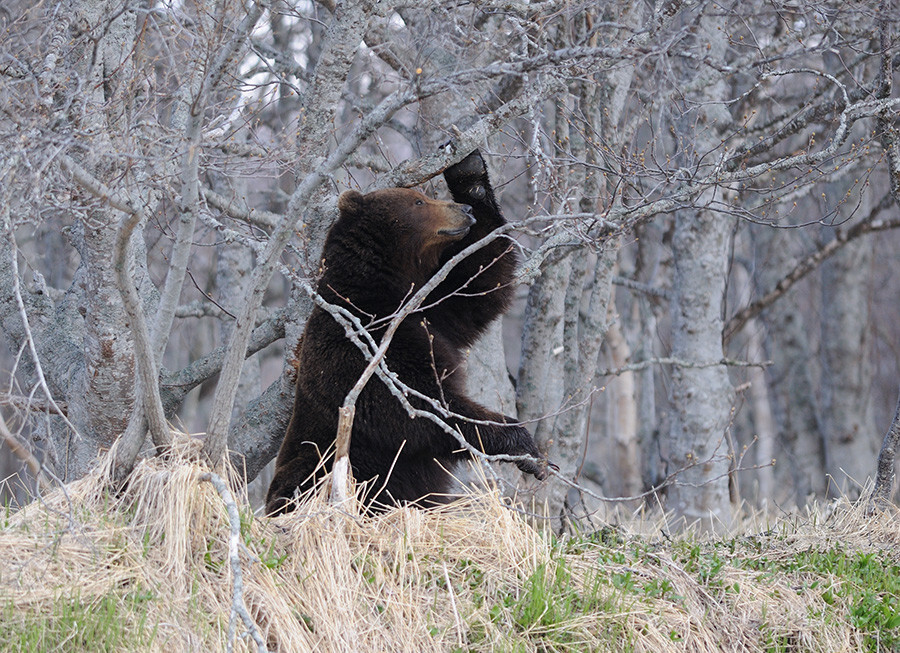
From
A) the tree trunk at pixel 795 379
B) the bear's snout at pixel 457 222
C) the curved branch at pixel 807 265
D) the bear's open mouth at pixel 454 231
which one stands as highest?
the bear's snout at pixel 457 222

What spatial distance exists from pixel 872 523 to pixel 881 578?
897 millimetres

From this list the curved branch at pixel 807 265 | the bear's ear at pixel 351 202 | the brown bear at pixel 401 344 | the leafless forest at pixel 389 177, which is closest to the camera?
A: the leafless forest at pixel 389 177

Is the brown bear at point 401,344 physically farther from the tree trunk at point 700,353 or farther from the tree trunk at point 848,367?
the tree trunk at point 848,367

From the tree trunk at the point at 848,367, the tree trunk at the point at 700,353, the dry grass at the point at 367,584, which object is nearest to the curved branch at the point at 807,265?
the tree trunk at the point at 700,353

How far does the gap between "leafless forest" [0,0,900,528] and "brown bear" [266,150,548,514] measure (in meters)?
0.27

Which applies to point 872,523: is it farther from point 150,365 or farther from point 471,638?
point 150,365

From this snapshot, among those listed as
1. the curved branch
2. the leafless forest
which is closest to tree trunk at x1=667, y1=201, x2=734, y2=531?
the leafless forest

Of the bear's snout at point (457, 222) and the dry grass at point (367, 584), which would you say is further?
the bear's snout at point (457, 222)

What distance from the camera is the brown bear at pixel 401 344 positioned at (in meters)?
5.15

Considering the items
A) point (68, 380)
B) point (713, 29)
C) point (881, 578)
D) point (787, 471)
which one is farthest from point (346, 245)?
point (787, 471)

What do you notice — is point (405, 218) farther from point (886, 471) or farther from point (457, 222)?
point (886, 471)

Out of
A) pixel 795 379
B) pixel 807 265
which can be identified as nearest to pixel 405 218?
pixel 807 265

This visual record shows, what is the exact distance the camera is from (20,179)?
3729 mm

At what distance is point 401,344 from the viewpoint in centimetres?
525
